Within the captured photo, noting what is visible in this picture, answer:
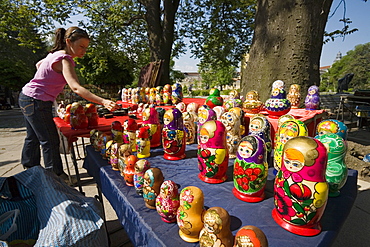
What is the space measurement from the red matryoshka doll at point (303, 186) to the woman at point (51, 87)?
1.40 m

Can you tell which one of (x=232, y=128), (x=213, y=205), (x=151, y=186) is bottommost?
(x=213, y=205)

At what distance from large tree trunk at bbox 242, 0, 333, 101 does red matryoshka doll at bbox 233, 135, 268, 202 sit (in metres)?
2.42

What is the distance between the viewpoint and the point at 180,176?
1.47 meters

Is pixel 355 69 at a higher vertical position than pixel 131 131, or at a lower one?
higher

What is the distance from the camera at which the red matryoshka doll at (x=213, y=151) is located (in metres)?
1.30

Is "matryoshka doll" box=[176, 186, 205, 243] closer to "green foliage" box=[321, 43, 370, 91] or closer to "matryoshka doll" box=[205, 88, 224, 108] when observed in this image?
"matryoshka doll" box=[205, 88, 224, 108]

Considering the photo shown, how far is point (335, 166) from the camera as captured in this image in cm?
122

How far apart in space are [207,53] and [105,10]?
4249 mm

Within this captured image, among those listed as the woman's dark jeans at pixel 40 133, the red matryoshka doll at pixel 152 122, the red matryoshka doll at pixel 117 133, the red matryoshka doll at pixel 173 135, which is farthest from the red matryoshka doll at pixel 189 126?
the woman's dark jeans at pixel 40 133

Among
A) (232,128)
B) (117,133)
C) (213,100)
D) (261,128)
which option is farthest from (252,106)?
(117,133)

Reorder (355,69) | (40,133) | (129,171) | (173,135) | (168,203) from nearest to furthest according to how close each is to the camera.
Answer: (168,203), (129,171), (173,135), (40,133), (355,69)

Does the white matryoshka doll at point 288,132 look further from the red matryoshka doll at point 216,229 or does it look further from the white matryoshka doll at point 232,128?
the red matryoshka doll at point 216,229

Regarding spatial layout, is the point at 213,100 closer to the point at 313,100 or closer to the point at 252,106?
the point at 252,106

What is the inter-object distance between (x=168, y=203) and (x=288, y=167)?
57cm
